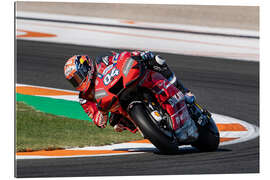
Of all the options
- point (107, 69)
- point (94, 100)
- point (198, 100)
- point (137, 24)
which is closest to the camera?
point (107, 69)

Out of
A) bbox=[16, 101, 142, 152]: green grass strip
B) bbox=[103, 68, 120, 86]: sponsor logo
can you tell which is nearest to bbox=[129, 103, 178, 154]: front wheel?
bbox=[103, 68, 120, 86]: sponsor logo

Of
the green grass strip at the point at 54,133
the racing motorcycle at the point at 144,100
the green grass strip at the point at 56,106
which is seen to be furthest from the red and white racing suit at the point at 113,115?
the green grass strip at the point at 56,106

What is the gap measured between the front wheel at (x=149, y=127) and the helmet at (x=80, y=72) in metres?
0.64

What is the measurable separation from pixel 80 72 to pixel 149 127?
3.42ft

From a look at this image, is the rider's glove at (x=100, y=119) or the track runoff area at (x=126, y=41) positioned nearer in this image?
the rider's glove at (x=100, y=119)

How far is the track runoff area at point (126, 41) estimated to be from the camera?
9031 mm

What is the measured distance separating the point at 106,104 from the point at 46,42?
6.48m

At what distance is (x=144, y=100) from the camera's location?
7.61 m

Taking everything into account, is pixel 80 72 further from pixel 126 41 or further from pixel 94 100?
pixel 126 41

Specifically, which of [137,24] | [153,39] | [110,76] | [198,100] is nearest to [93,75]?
[110,76]

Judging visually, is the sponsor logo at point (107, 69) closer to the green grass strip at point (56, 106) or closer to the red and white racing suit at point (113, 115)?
the red and white racing suit at point (113, 115)

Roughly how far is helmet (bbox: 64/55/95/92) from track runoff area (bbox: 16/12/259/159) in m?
1.25

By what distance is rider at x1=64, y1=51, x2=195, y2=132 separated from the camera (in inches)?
296
